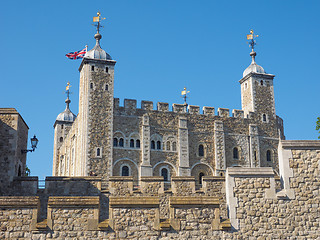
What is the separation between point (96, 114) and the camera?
38594mm

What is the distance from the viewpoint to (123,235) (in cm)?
1123

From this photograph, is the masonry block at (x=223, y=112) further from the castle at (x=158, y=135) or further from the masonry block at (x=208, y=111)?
the masonry block at (x=208, y=111)

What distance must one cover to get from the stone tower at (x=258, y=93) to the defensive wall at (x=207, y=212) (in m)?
32.8

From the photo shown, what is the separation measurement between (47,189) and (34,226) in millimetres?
8206

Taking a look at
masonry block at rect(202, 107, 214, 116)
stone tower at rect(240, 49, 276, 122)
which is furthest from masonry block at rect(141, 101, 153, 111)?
stone tower at rect(240, 49, 276, 122)

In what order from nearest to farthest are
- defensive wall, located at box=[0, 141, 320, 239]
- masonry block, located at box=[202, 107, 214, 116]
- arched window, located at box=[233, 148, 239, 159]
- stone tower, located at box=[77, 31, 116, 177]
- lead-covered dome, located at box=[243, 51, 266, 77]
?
defensive wall, located at box=[0, 141, 320, 239] → stone tower, located at box=[77, 31, 116, 177] → arched window, located at box=[233, 148, 239, 159] → masonry block, located at box=[202, 107, 214, 116] → lead-covered dome, located at box=[243, 51, 266, 77]

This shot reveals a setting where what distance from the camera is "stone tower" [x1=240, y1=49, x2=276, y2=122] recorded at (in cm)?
4512

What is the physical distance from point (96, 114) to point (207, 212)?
27729 millimetres

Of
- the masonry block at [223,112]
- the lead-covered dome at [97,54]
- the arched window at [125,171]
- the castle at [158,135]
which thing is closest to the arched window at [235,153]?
the castle at [158,135]

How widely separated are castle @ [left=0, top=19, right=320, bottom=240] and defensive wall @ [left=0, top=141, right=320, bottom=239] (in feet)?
0.07

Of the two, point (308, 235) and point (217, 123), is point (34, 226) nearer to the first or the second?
point (308, 235)

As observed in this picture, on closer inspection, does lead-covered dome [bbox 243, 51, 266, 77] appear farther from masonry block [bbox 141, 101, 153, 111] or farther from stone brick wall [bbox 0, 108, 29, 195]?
stone brick wall [bbox 0, 108, 29, 195]

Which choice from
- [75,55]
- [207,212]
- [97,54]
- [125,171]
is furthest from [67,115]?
[207,212]

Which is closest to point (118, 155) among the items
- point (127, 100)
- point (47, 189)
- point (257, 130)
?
point (127, 100)
